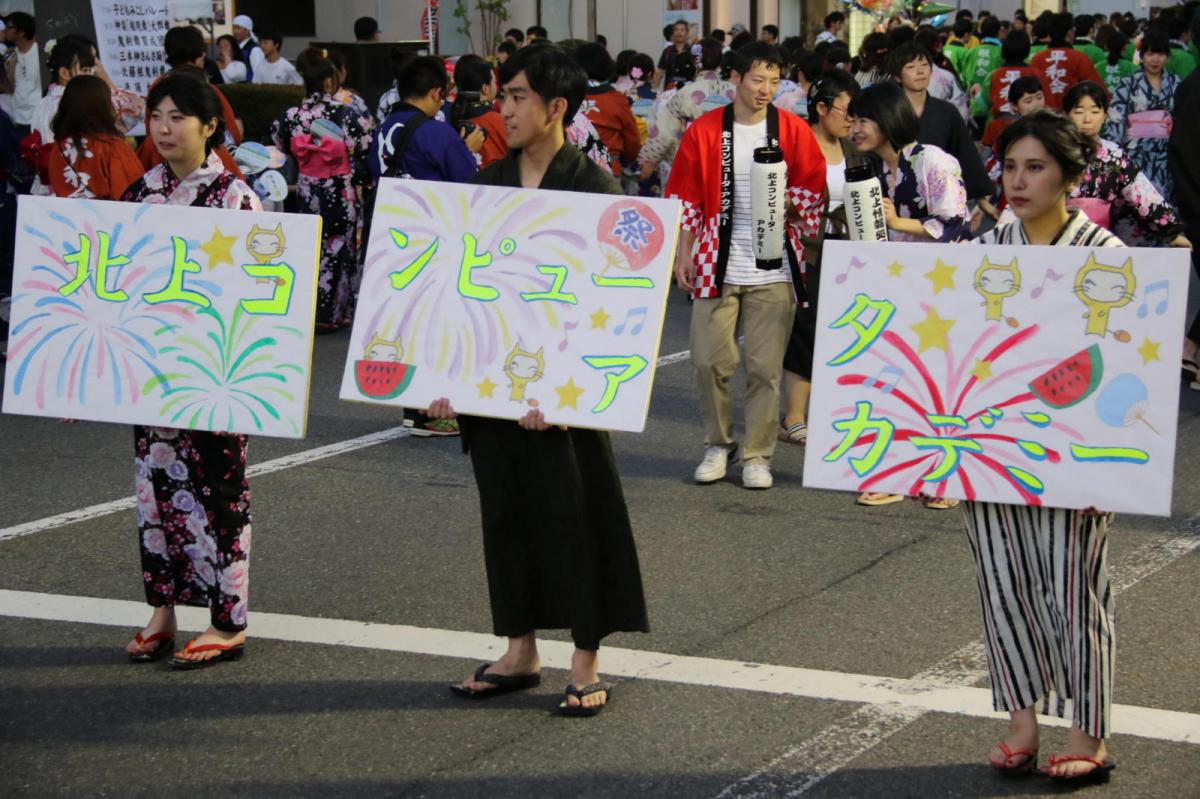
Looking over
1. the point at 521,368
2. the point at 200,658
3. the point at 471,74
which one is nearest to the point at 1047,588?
the point at 521,368

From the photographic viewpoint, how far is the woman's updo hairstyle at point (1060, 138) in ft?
14.1

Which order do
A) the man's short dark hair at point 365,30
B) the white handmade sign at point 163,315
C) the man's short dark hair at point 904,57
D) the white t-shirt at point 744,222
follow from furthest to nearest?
the man's short dark hair at point 365,30, the man's short dark hair at point 904,57, the white t-shirt at point 744,222, the white handmade sign at point 163,315

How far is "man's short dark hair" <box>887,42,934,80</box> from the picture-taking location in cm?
878

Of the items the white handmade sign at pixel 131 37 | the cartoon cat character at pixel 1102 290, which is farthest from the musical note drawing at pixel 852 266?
the white handmade sign at pixel 131 37

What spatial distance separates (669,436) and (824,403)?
14.7 feet

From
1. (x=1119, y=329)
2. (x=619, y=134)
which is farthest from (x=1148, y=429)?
(x=619, y=134)

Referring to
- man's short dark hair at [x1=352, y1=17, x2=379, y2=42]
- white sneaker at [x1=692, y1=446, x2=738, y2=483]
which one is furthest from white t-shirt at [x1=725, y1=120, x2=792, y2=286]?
man's short dark hair at [x1=352, y1=17, x2=379, y2=42]

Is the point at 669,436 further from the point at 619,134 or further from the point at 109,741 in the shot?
the point at 619,134

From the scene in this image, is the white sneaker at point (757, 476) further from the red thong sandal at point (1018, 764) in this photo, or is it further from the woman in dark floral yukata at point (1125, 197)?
the red thong sandal at point (1018, 764)

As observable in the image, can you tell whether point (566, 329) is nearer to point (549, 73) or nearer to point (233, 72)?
point (549, 73)

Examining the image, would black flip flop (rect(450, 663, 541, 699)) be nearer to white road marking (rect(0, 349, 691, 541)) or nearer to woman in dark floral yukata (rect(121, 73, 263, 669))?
woman in dark floral yukata (rect(121, 73, 263, 669))

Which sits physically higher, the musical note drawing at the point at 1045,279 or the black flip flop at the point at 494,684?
the musical note drawing at the point at 1045,279

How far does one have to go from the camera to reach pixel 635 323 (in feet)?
15.0

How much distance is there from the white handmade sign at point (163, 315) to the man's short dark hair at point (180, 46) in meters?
6.45
